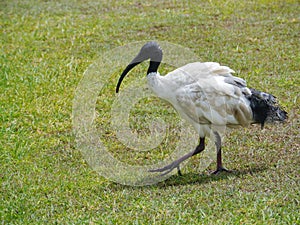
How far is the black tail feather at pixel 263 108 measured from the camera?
6125 millimetres

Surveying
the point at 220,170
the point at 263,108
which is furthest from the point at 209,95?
the point at 220,170

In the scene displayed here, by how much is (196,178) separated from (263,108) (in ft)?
3.05

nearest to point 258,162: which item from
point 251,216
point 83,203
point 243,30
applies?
point 251,216

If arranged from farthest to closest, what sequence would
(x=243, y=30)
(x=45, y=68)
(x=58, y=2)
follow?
1. (x=58, y=2)
2. (x=243, y=30)
3. (x=45, y=68)

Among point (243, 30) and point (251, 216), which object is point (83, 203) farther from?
→ point (243, 30)

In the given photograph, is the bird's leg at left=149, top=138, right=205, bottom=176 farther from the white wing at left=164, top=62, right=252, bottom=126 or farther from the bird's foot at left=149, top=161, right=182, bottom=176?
the white wing at left=164, top=62, right=252, bottom=126

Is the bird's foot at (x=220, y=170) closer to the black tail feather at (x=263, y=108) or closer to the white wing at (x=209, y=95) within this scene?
the white wing at (x=209, y=95)

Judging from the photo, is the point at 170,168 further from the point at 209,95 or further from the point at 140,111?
the point at 140,111

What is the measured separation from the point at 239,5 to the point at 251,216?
25.3 ft

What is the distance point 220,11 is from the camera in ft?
39.0

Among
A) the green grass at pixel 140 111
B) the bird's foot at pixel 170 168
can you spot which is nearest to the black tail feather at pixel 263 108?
the green grass at pixel 140 111

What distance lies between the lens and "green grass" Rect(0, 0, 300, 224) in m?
5.35

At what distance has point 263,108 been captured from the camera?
6148 mm

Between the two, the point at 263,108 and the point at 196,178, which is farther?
the point at 263,108
